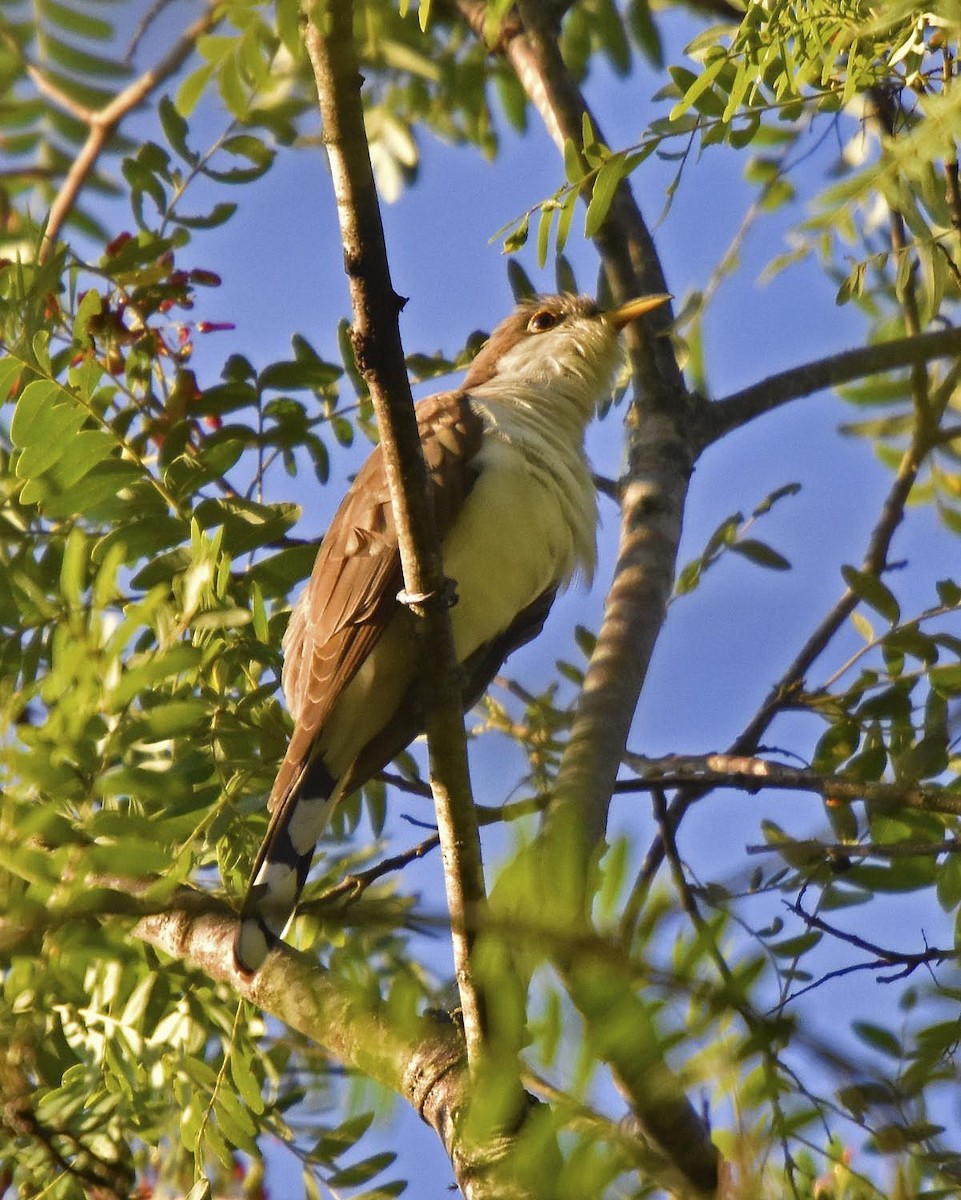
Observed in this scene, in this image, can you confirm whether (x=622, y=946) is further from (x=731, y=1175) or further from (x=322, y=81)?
(x=322, y=81)

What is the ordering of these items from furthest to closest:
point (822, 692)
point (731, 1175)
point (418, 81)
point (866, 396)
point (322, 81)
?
point (418, 81) → point (822, 692) → point (866, 396) → point (322, 81) → point (731, 1175)

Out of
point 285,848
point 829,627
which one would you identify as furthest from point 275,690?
point 829,627

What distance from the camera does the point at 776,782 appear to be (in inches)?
135

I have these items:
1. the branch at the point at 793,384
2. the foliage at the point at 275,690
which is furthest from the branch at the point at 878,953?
the branch at the point at 793,384

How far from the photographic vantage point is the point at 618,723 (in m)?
3.64

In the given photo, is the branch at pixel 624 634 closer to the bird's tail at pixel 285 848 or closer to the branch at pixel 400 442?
the branch at pixel 400 442

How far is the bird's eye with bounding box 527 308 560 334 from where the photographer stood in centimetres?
560

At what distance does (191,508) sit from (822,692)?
173cm

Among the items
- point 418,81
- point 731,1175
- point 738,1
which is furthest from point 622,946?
point 418,81

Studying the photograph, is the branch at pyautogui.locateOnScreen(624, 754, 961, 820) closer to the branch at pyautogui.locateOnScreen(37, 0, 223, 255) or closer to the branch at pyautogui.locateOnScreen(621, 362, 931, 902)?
the branch at pyautogui.locateOnScreen(621, 362, 931, 902)

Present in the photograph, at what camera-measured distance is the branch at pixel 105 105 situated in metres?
1.43

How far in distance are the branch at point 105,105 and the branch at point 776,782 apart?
1548 millimetres

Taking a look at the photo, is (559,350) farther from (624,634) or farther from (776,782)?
(776,782)

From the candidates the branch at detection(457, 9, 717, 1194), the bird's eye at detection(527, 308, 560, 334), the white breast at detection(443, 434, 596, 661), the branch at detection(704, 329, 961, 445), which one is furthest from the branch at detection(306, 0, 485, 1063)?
the bird's eye at detection(527, 308, 560, 334)
